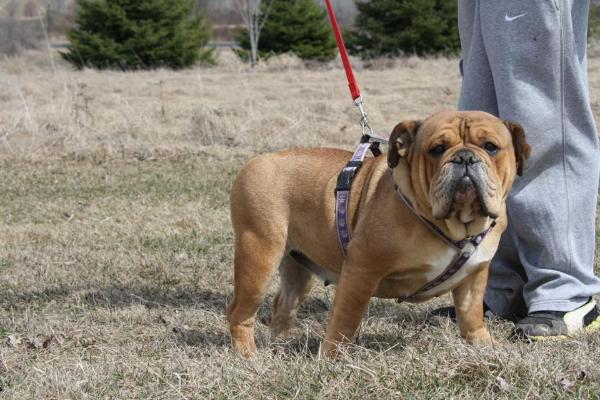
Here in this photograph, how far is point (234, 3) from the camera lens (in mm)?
33625

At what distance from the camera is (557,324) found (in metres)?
4.10

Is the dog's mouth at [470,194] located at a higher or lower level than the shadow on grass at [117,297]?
higher

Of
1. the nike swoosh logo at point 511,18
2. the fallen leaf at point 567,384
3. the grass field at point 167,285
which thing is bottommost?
the grass field at point 167,285

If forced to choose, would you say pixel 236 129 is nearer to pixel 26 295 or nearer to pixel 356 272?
pixel 26 295

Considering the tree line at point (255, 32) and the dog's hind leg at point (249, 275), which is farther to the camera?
the tree line at point (255, 32)

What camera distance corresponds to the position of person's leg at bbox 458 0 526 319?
4316 mm

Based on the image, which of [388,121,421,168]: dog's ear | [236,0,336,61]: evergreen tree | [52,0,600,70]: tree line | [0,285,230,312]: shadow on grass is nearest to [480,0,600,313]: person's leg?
[388,121,421,168]: dog's ear

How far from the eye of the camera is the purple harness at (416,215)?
11.1 feet

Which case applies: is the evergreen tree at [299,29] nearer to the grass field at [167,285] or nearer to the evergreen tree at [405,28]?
the evergreen tree at [405,28]

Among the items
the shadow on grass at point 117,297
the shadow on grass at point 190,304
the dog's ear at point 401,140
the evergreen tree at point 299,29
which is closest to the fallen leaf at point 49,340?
the shadow on grass at point 190,304

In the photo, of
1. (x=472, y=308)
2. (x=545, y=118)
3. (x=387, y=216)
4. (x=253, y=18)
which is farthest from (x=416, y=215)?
(x=253, y=18)

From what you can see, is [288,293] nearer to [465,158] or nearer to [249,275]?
[249,275]

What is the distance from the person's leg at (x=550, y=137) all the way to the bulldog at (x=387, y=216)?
64 centimetres

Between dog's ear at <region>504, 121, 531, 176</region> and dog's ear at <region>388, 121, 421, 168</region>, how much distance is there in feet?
1.15
